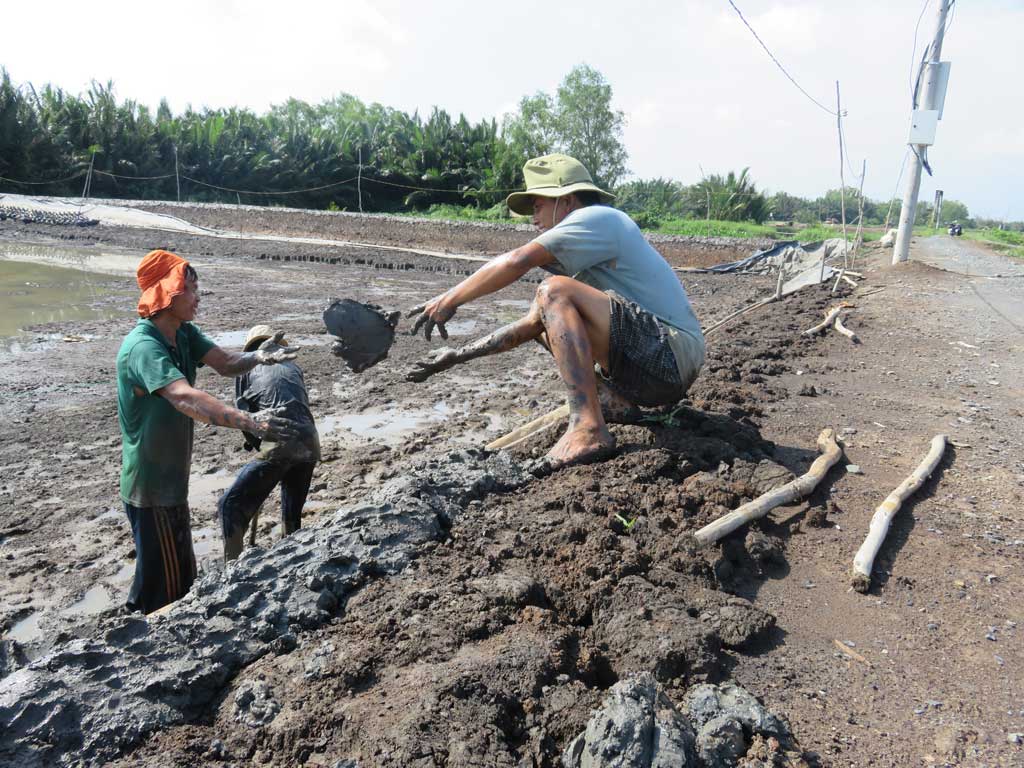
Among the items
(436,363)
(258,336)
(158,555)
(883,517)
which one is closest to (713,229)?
(258,336)

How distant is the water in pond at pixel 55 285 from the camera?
34.0 ft

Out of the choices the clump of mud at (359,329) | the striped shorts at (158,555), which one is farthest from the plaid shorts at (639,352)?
the striped shorts at (158,555)

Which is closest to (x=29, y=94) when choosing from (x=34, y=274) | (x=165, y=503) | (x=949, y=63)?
(x=34, y=274)

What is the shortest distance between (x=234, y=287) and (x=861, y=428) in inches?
459

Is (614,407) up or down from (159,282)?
down

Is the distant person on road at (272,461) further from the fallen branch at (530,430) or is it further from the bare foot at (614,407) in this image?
the bare foot at (614,407)

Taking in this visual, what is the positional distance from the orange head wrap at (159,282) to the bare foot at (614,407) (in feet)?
6.81

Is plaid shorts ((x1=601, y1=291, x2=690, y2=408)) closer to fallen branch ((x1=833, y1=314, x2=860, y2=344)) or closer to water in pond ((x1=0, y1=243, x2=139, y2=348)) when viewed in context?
fallen branch ((x1=833, y1=314, x2=860, y2=344))

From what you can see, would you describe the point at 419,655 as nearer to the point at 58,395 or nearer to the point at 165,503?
the point at 165,503

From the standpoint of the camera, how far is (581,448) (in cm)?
338

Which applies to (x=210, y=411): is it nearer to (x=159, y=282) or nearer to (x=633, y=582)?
(x=159, y=282)

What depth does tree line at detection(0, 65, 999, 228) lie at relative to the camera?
29.6 m

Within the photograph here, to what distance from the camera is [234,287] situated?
43.7 ft

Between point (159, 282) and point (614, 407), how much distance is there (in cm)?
225
